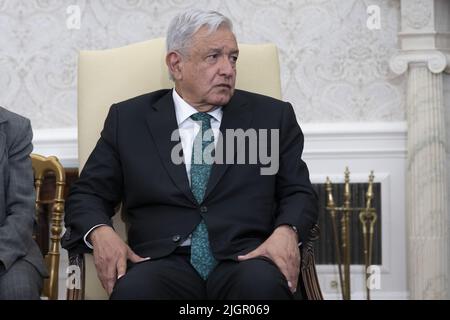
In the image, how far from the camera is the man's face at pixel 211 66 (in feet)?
9.64

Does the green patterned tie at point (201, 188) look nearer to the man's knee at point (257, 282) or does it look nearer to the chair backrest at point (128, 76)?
the man's knee at point (257, 282)

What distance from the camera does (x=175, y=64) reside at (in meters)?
3.06

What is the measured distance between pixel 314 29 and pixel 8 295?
7.36 ft

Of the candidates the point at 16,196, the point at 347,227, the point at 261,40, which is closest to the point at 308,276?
the point at 16,196

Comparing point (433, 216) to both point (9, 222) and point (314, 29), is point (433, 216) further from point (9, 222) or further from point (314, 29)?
point (9, 222)

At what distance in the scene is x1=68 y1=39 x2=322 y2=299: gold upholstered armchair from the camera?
3193mm

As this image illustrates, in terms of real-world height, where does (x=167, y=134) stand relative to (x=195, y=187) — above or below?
above

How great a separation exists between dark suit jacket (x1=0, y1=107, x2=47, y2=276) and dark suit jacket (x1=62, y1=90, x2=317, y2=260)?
12 cm

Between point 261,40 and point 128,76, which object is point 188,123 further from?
point 261,40

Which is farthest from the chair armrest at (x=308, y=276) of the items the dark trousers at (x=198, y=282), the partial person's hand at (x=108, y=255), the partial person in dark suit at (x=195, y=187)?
the partial person's hand at (x=108, y=255)

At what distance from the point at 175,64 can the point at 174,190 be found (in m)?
0.49
